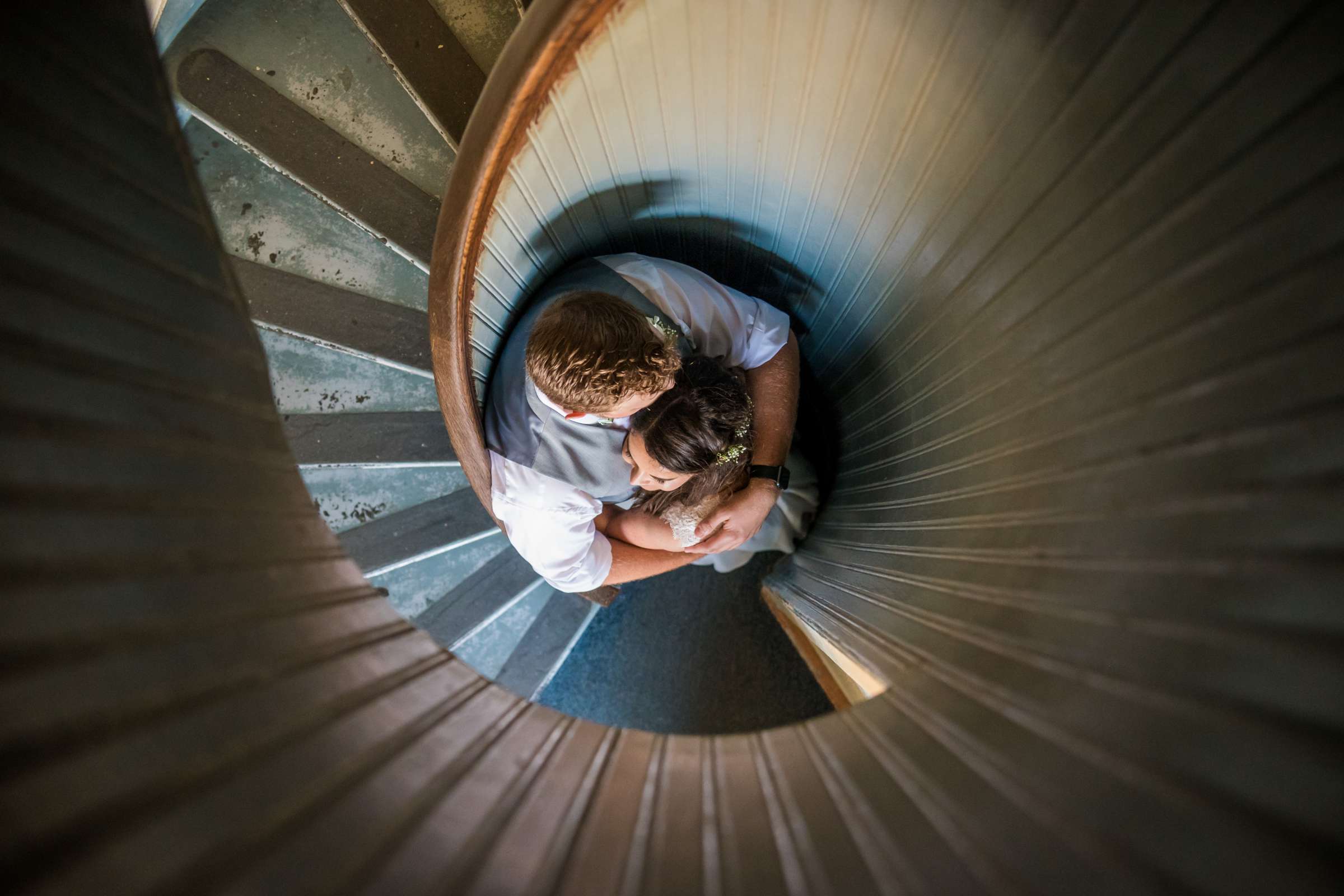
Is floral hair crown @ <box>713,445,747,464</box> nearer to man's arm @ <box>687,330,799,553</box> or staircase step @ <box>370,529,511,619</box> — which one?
man's arm @ <box>687,330,799,553</box>

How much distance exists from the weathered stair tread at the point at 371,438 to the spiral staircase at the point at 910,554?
851mm

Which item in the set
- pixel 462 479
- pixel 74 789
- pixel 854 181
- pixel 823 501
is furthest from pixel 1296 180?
pixel 462 479

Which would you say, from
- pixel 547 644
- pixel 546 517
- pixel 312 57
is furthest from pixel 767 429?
pixel 312 57

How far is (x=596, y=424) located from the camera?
57.1 inches

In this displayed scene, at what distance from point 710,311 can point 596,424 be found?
1.19 ft

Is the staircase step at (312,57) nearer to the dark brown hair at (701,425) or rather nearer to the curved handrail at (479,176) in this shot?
the curved handrail at (479,176)

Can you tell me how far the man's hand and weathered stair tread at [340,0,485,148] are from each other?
3.31 ft

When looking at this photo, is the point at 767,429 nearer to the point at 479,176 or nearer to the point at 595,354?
the point at 595,354

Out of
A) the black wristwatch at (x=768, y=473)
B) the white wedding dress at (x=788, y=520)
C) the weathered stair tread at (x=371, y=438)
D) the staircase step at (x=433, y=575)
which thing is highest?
the weathered stair tread at (x=371, y=438)

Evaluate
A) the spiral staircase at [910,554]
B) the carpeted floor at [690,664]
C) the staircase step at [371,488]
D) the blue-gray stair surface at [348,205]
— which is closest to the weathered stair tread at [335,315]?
the blue-gray stair surface at [348,205]

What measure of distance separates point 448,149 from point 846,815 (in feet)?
5.33

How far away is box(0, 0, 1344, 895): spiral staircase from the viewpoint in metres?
0.48

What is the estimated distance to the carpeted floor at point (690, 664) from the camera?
2.20m

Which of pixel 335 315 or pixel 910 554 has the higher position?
pixel 335 315
